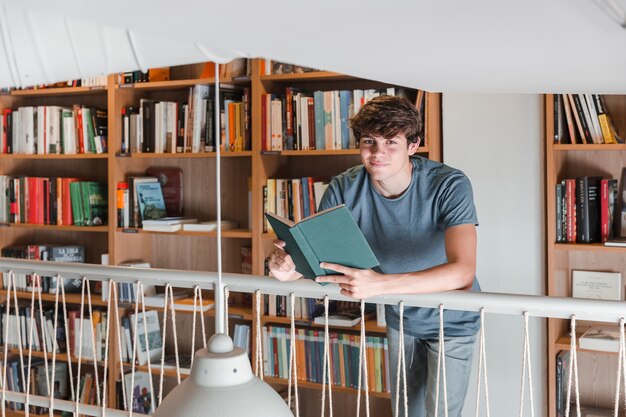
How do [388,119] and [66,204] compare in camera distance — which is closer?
[388,119]

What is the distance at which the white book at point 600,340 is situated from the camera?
281cm

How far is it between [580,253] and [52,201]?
2.68 meters

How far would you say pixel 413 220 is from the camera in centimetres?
208

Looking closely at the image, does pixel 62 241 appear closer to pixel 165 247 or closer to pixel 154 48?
pixel 165 247

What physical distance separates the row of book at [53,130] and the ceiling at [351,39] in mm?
3063

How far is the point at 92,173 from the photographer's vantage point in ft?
13.9

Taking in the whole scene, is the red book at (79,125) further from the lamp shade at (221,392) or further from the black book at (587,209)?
the lamp shade at (221,392)

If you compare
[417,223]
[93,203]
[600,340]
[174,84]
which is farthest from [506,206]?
[93,203]

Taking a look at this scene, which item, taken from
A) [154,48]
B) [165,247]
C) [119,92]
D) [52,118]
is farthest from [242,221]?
[154,48]

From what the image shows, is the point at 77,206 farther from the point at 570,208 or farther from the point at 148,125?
the point at 570,208

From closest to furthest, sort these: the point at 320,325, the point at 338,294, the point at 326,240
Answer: the point at 326,240
the point at 338,294
the point at 320,325

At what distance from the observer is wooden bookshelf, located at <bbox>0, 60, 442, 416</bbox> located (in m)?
3.39

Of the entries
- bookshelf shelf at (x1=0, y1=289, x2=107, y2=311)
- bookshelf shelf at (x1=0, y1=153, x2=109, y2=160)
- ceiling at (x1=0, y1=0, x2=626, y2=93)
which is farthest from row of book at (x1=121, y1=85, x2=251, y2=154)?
ceiling at (x1=0, y1=0, x2=626, y2=93)

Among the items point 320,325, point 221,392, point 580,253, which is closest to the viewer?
point 221,392
